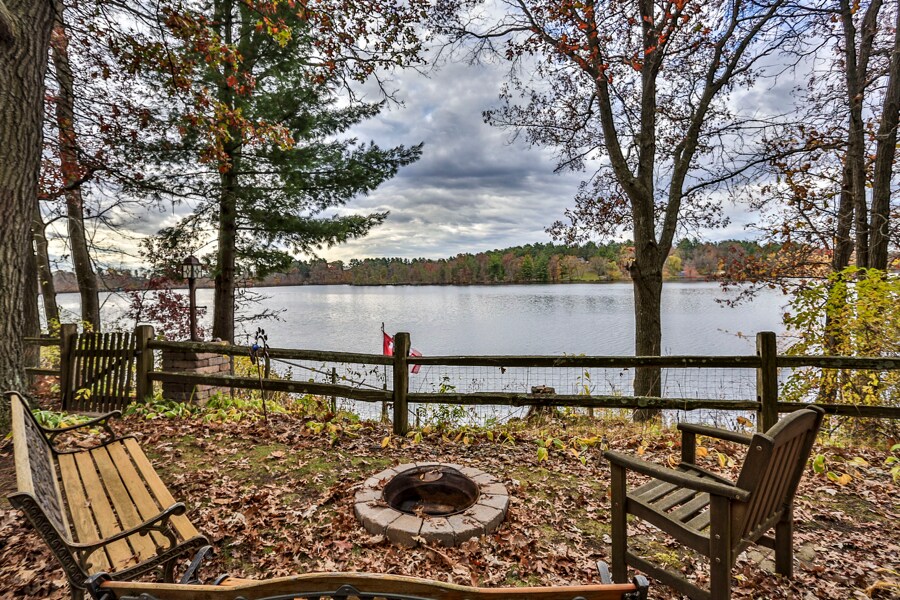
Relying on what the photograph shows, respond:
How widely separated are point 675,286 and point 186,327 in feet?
179

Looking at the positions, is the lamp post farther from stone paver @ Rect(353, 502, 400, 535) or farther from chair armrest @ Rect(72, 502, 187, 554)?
chair armrest @ Rect(72, 502, 187, 554)

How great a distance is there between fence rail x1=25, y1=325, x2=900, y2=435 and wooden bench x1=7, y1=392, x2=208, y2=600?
217cm

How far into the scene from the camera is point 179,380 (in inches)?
221

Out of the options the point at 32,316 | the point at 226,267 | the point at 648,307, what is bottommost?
the point at 32,316

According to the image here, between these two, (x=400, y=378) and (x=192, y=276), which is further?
(x=192, y=276)

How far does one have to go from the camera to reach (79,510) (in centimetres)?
234

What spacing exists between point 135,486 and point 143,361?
374 cm

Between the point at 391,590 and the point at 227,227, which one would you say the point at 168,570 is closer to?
the point at 391,590

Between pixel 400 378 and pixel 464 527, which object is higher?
pixel 400 378

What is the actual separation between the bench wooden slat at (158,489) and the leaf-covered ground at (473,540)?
1.94 ft

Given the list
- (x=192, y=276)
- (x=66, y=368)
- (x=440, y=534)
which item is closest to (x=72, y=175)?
(x=192, y=276)

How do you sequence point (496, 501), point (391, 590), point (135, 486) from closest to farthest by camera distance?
point (391, 590) → point (135, 486) → point (496, 501)

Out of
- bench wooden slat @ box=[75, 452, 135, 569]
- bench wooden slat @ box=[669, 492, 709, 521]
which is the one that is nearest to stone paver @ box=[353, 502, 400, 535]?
bench wooden slat @ box=[75, 452, 135, 569]

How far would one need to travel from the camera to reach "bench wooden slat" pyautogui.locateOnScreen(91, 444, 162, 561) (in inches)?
81.9
